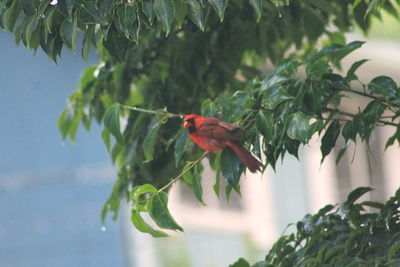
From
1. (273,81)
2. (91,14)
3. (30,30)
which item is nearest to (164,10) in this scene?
(91,14)

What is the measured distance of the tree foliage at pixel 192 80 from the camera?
191 centimetres

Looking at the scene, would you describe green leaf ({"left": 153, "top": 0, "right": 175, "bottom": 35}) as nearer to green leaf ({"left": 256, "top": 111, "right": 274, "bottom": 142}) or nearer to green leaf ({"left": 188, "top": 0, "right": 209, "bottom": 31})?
green leaf ({"left": 188, "top": 0, "right": 209, "bottom": 31})

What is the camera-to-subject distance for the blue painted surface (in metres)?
7.20

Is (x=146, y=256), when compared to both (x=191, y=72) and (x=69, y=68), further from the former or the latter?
(x=191, y=72)

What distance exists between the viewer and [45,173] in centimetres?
736

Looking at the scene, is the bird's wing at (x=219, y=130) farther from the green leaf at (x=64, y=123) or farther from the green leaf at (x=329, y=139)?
the green leaf at (x=64, y=123)

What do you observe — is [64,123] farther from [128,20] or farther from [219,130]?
[128,20]

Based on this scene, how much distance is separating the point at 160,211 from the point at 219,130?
331mm

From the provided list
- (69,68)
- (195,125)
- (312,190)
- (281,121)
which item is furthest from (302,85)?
(312,190)

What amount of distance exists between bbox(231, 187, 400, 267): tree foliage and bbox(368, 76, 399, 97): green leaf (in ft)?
0.91

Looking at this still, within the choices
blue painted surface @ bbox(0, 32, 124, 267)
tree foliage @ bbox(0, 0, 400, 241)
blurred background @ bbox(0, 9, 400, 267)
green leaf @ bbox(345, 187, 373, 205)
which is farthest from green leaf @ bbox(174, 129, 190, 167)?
blue painted surface @ bbox(0, 32, 124, 267)

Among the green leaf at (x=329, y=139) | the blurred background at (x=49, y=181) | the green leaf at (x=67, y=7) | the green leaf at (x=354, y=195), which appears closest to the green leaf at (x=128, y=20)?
the green leaf at (x=67, y=7)

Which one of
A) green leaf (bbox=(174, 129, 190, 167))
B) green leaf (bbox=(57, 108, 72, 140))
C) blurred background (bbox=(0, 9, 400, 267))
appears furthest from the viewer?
blurred background (bbox=(0, 9, 400, 267))

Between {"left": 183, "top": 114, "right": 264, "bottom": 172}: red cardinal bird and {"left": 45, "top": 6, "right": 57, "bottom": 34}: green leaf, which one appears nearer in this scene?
{"left": 45, "top": 6, "right": 57, "bottom": 34}: green leaf
